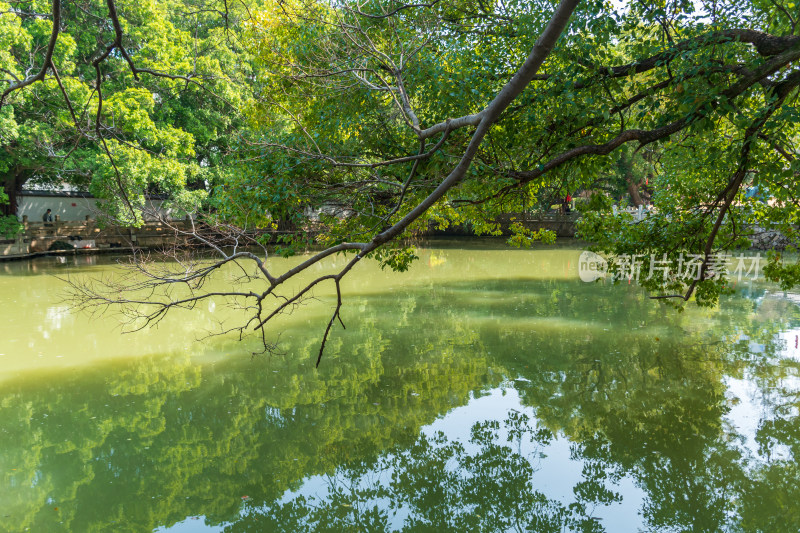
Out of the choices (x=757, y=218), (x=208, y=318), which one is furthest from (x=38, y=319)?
(x=757, y=218)

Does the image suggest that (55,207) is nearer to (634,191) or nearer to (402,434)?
(402,434)

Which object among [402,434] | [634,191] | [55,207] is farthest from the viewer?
[634,191]

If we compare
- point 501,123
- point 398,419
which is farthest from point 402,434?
point 501,123

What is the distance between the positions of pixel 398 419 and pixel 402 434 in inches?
12.5

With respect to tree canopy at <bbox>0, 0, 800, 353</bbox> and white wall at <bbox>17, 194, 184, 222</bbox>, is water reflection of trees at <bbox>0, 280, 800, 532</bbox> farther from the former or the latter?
white wall at <bbox>17, 194, 184, 222</bbox>

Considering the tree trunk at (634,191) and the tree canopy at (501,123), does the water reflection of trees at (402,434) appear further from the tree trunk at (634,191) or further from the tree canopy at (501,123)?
the tree trunk at (634,191)

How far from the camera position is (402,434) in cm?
501

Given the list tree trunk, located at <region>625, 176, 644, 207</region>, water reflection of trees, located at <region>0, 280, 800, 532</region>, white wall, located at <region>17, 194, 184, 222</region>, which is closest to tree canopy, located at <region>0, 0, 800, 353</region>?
water reflection of trees, located at <region>0, 280, 800, 532</region>

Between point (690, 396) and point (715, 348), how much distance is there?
6.45ft

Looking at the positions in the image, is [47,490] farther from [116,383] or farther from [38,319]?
[38,319]

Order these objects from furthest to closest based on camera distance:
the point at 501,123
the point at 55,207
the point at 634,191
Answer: the point at 634,191
the point at 55,207
the point at 501,123

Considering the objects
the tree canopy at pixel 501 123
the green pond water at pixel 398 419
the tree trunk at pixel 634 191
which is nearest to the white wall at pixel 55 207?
the green pond water at pixel 398 419

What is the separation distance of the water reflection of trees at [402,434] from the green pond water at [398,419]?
20 millimetres

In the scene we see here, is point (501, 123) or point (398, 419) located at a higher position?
point (501, 123)
